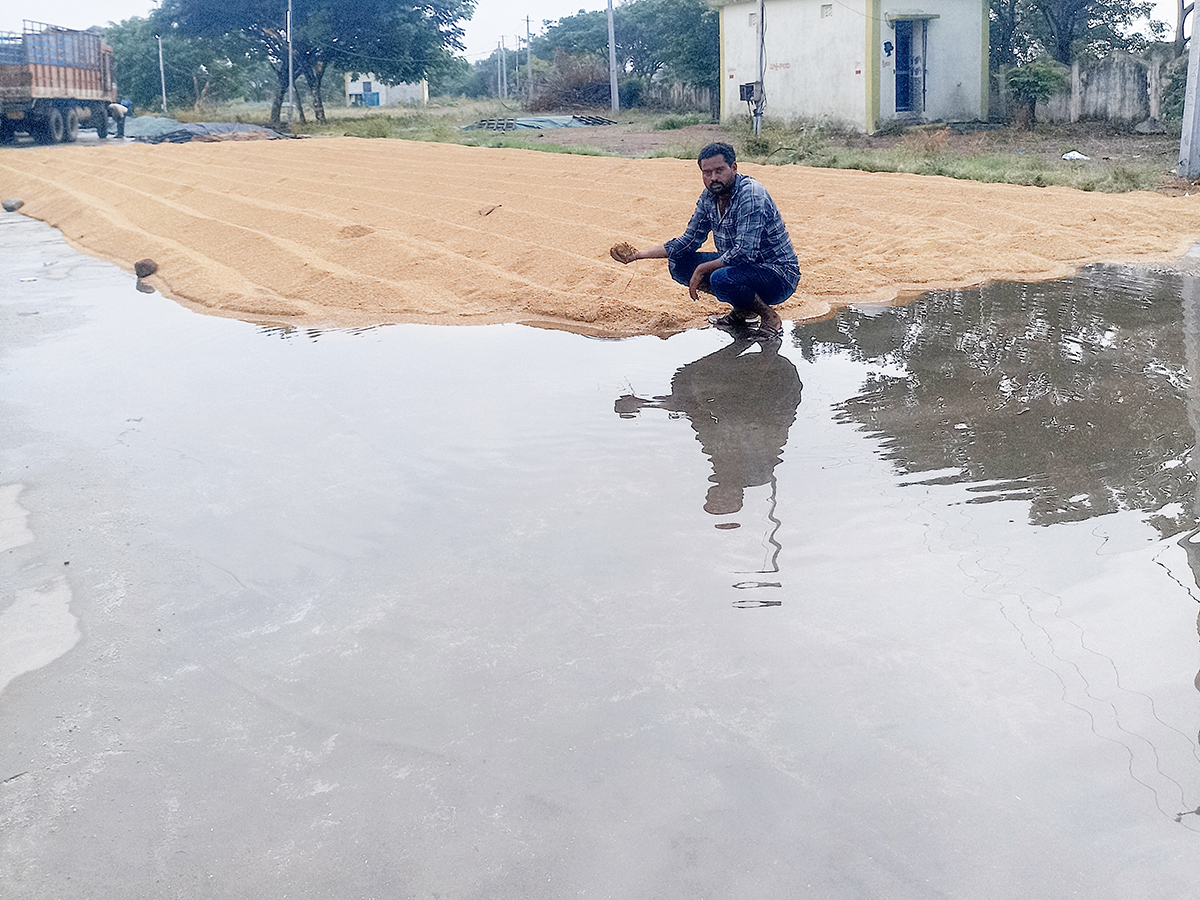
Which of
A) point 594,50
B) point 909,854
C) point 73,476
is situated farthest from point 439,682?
point 594,50

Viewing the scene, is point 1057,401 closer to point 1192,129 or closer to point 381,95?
point 1192,129

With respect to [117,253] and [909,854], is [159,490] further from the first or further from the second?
[117,253]

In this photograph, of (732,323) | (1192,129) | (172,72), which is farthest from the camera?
(172,72)

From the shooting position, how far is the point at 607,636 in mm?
3375

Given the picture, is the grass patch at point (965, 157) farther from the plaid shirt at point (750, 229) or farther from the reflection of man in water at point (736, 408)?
the reflection of man in water at point (736, 408)

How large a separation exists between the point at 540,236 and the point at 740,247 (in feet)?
12.0

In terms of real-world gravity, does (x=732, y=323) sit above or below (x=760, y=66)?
below

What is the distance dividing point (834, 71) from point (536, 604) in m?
24.0

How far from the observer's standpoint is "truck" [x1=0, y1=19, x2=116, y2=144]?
95.9 feet

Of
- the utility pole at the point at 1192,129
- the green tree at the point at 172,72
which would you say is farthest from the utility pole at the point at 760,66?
the green tree at the point at 172,72

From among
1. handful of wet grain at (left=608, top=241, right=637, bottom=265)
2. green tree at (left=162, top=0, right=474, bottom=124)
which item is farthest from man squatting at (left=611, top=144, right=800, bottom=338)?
green tree at (left=162, top=0, right=474, bottom=124)

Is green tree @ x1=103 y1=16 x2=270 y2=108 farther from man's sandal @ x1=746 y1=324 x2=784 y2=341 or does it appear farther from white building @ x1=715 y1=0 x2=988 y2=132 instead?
man's sandal @ x1=746 y1=324 x2=784 y2=341

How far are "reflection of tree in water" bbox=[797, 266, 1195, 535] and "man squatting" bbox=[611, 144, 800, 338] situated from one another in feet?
1.13

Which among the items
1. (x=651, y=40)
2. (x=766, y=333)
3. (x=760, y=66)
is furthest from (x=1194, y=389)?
(x=651, y=40)
